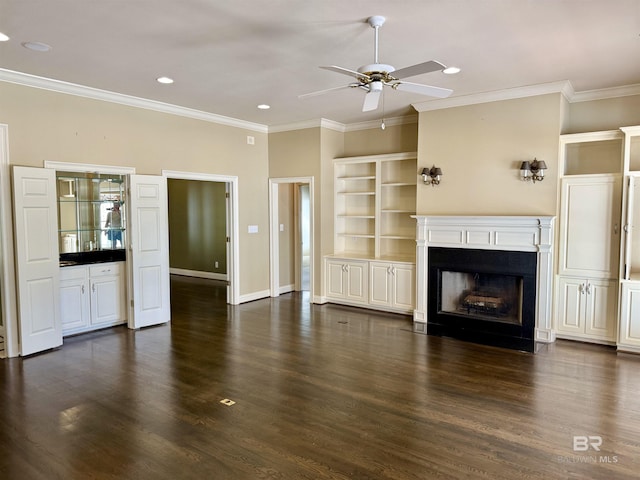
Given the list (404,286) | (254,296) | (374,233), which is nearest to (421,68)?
(404,286)

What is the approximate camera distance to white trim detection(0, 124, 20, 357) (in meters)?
4.42

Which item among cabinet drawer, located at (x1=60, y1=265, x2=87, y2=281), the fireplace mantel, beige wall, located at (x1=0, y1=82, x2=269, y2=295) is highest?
beige wall, located at (x1=0, y1=82, x2=269, y2=295)

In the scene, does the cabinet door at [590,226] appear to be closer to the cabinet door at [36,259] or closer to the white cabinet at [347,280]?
the white cabinet at [347,280]

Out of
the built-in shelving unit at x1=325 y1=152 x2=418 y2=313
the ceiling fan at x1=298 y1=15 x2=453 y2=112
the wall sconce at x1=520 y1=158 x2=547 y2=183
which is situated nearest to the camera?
the ceiling fan at x1=298 y1=15 x2=453 y2=112

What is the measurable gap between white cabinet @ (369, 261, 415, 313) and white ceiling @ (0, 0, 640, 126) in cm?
→ 247

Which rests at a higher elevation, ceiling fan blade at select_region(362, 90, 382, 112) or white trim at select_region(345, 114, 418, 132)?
white trim at select_region(345, 114, 418, 132)

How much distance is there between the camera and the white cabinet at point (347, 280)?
22.1 feet

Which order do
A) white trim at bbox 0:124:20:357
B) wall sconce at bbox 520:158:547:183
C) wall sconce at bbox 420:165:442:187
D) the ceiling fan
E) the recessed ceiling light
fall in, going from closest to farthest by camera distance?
the ceiling fan
the recessed ceiling light
white trim at bbox 0:124:20:357
wall sconce at bbox 520:158:547:183
wall sconce at bbox 420:165:442:187

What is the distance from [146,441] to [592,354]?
14.8 ft

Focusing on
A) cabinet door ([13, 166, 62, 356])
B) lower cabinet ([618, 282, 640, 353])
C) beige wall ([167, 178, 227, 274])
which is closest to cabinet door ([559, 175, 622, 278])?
lower cabinet ([618, 282, 640, 353])

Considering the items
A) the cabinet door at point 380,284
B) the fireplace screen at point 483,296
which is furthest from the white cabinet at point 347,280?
the fireplace screen at point 483,296

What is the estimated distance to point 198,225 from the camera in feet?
31.8

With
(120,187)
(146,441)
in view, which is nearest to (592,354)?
(146,441)

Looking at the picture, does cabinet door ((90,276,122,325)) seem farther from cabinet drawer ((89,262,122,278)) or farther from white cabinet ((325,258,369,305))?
white cabinet ((325,258,369,305))
